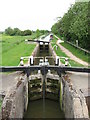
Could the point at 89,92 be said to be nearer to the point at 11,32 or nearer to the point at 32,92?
the point at 32,92

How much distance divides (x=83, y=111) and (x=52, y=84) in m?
4.04

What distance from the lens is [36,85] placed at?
9078 millimetres

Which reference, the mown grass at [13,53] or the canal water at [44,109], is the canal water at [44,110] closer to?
the canal water at [44,109]

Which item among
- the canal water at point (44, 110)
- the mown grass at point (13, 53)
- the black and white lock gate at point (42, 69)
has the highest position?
the mown grass at point (13, 53)

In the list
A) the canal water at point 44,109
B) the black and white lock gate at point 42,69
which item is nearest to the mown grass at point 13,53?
the black and white lock gate at point 42,69

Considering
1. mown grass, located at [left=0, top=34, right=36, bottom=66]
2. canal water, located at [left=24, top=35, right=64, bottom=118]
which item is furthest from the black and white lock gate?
mown grass, located at [left=0, top=34, right=36, bottom=66]

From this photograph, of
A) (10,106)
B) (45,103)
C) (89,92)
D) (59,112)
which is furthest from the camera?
(45,103)

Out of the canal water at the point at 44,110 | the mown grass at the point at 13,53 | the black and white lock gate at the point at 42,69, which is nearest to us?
the canal water at the point at 44,110

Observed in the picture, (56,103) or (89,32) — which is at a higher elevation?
(89,32)

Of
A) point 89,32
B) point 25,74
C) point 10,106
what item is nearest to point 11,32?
point 89,32

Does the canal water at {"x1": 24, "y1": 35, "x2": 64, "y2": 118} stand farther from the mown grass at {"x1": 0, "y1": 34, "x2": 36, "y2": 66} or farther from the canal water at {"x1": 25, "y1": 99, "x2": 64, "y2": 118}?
the mown grass at {"x1": 0, "y1": 34, "x2": 36, "y2": 66}

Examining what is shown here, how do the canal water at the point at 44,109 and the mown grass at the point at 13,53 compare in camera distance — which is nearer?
the canal water at the point at 44,109

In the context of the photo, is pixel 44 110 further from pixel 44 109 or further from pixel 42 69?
pixel 42 69

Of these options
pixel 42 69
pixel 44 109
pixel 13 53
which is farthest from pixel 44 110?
pixel 13 53
